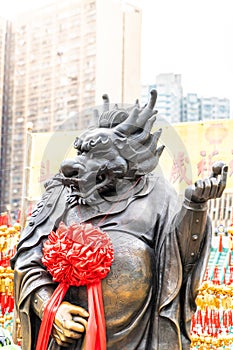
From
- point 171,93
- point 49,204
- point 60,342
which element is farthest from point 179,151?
point 171,93

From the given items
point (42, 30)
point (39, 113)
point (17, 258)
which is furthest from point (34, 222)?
point (42, 30)

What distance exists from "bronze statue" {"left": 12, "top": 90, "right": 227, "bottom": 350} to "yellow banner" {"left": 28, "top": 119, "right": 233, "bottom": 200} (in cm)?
5

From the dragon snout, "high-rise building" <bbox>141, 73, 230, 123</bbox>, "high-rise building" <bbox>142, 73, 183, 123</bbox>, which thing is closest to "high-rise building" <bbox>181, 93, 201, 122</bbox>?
"high-rise building" <bbox>141, 73, 230, 123</bbox>

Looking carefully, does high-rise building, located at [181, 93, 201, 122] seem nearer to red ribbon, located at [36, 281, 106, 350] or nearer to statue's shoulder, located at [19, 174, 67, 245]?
statue's shoulder, located at [19, 174, 67, 245]

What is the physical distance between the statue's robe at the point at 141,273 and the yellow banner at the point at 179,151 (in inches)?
3.6

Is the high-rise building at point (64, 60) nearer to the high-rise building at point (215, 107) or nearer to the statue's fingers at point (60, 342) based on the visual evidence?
the high-rise building at point (215, 107)

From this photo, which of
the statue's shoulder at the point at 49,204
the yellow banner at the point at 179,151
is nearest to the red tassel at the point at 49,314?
the statue's shoulder at the point at 49,204

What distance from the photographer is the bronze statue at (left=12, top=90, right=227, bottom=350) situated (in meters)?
1.65

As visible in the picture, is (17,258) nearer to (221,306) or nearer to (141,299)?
(141,299)

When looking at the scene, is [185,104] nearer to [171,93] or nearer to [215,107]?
[215,107]

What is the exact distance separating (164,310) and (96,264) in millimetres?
254

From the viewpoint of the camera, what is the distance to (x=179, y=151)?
5.82 ft

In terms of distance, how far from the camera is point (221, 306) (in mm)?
2984

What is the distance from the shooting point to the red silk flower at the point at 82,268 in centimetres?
162
